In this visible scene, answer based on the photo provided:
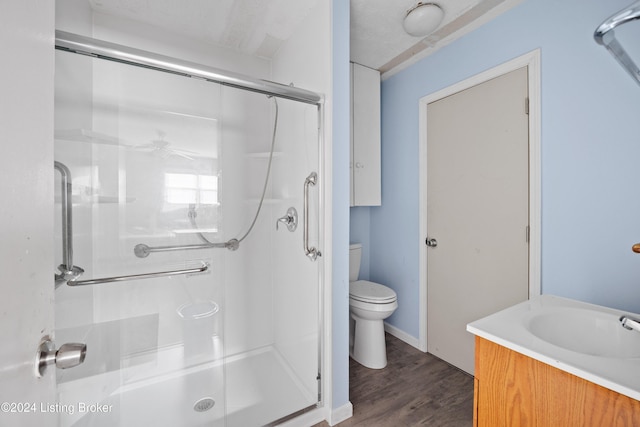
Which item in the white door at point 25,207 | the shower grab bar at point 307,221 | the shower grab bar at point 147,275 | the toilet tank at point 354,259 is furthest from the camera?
the toilet tank at point 354,259

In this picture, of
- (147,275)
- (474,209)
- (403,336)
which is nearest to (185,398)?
(147,275)

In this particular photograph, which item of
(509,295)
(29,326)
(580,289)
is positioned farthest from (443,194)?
(29,326)

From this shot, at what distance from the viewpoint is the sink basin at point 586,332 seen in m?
1.00

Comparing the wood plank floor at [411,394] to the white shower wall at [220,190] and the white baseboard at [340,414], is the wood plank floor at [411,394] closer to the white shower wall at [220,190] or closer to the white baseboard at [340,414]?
the white baseboard at [340,414]

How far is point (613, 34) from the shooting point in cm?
71

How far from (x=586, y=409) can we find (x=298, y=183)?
1.53 meters

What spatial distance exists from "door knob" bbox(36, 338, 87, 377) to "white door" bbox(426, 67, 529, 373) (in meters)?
2.07

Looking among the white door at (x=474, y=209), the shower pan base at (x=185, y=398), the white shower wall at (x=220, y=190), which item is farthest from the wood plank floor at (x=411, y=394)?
the white shower wall at (x=220, y=190)

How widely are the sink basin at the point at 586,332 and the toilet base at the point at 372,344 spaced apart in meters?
1.13

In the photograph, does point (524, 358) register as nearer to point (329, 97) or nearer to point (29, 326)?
point (29, 326)

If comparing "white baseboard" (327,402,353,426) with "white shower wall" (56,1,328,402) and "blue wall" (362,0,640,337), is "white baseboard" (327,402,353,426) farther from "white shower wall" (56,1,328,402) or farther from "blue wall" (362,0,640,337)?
"blue wall" (362,0,640,337)

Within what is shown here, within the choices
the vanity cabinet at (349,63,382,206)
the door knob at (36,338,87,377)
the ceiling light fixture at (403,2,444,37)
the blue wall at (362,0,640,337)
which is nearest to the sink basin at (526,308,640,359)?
the blue wall at (362,0,640,337)

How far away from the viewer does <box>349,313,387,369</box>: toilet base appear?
2.06 m

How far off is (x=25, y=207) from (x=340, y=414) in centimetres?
171
